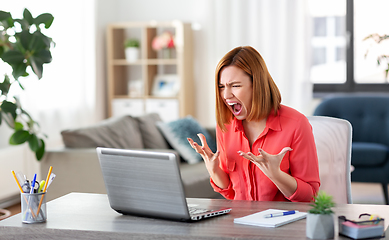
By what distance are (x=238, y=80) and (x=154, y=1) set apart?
4.30 m

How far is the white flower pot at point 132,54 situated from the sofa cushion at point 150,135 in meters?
1.72

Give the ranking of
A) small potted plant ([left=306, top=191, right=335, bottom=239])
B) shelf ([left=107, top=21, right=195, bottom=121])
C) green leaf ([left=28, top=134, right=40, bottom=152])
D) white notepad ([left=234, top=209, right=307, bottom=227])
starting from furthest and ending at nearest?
shelf ([left=107, top=21, right=195, bottom=121]), green leaf ([left=28, top=134, right=40, bottom=152]), white notepad ([left=234, top=209, right=307, bottom=227]), small potted plant ([left=306, top=191, right=335, bottom=239])

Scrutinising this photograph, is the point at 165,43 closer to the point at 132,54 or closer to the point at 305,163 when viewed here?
the point at 132,54

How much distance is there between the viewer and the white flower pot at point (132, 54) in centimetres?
549

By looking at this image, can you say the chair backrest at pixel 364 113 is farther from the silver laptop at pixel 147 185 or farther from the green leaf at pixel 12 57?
the silver laptop at pixel 147 185

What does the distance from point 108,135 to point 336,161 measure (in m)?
1.93

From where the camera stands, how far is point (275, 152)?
172 cm

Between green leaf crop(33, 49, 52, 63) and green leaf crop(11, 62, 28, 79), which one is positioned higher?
green leaf crop(33, 49, 52, 63)

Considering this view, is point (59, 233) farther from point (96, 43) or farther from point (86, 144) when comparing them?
point (96, 43)

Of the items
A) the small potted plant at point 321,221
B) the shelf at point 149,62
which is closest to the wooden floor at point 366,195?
the shelf at point 149,62

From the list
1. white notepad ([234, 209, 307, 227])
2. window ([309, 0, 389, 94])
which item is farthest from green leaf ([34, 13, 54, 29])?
window ([309, 0, 389, 94])

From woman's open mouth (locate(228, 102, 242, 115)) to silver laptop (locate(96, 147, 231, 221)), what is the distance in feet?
1.29

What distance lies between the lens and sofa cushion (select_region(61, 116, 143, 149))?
3.33 meters

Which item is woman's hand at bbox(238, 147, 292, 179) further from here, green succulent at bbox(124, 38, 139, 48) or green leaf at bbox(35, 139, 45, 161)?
green succulent at bbox(124, 38, 139, 48)
